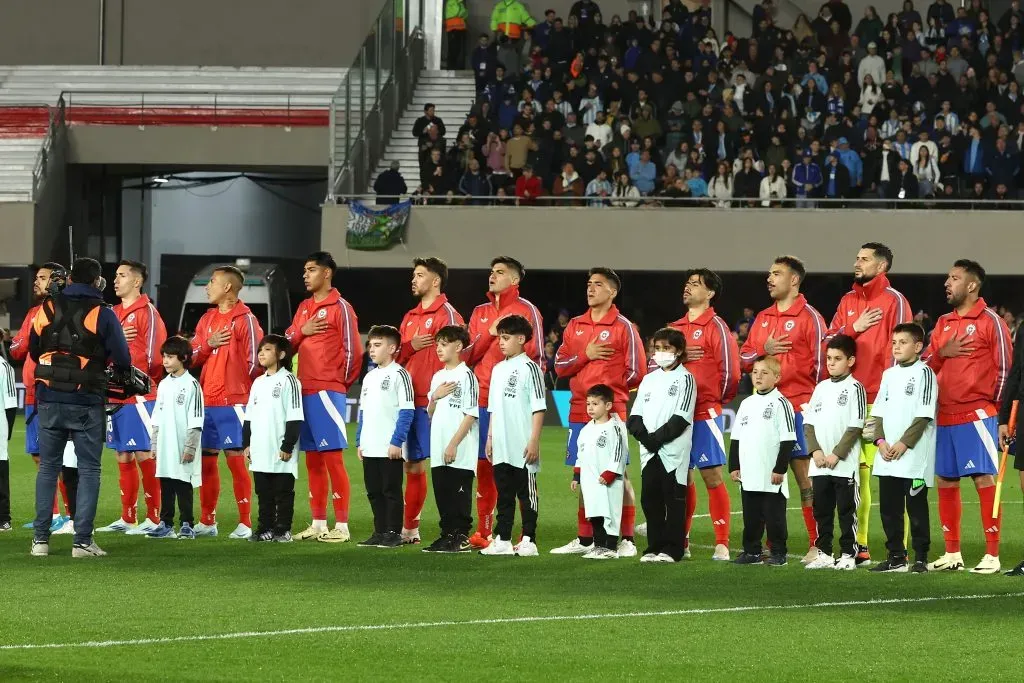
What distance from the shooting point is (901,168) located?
27938 mm

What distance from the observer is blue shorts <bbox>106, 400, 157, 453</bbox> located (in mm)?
12930

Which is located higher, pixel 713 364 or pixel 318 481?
pixel 713 364

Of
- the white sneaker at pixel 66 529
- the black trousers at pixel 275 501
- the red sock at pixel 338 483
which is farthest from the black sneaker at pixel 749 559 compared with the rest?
the white sneaker at pixel 66 529

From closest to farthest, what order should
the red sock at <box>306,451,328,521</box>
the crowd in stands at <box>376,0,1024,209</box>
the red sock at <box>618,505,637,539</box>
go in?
the red sock at <box>618,505,637,539</box> → the red sock at <box>306,451,328,521</box> → the crowd in stands at <box>376,0,1024,209</box>

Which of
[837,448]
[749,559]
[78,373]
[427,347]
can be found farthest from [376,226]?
[837,448]

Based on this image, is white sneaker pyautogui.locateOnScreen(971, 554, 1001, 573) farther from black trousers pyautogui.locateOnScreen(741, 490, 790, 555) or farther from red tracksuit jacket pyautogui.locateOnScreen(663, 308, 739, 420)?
red tracksuit jacket pyautogui.locateOnScreen(663, 308, 739, 420)

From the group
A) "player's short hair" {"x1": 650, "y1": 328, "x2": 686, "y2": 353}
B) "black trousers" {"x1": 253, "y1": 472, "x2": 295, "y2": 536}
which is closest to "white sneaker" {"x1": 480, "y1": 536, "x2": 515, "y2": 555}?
"black trousers" {"x1": 253, "y1": 472, "x2": 295, "y2": 536}

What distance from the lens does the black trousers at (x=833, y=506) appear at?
430 inches

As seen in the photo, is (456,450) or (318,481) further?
(318,481)

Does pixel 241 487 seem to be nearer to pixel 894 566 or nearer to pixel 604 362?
pixel 604 362

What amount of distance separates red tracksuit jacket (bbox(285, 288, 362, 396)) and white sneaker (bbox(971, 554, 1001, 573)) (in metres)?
4.80

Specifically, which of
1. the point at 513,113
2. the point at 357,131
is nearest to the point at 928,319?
the point at 513,113

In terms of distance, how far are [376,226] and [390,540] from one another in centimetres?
1704

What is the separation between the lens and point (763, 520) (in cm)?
1116
